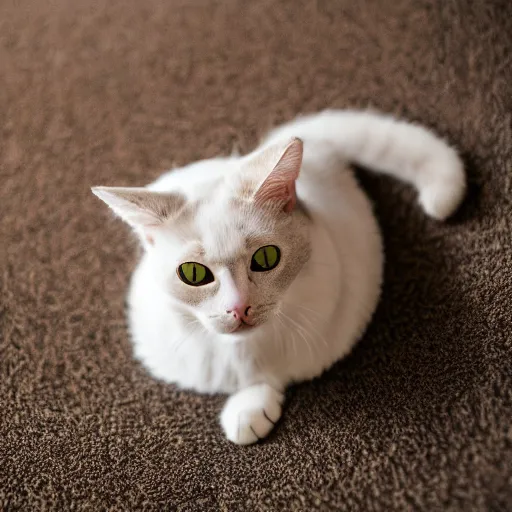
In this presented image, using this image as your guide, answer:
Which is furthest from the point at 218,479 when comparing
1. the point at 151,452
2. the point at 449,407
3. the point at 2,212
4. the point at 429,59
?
the point at 429,59

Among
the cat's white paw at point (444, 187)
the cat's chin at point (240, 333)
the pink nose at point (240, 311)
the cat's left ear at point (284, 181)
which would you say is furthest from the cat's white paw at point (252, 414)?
the cat's white paw at point (444, 187)

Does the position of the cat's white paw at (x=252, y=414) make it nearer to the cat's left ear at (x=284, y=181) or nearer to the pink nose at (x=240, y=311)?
the pink nose at (x=240, y=311)

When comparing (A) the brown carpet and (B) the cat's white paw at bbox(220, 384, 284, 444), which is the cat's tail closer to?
(A) the brown carpet

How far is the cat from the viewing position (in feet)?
3.18

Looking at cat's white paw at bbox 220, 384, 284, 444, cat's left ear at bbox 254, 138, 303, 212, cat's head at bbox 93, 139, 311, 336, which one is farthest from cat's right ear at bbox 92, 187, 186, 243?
cat's white paw at bbox 220, 384, 284, 444

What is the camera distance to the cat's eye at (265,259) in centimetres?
98

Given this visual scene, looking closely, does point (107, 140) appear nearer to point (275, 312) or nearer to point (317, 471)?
point (275, 312)

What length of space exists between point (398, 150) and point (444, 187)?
140mm

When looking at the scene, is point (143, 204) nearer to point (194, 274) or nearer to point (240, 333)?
→ point (194, 274)

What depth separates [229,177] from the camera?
1.04 m

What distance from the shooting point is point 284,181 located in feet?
3.19

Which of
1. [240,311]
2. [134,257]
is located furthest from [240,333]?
[134,257]

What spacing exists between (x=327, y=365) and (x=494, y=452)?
1.18 feet

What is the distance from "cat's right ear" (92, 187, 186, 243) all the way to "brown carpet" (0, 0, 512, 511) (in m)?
0.46
